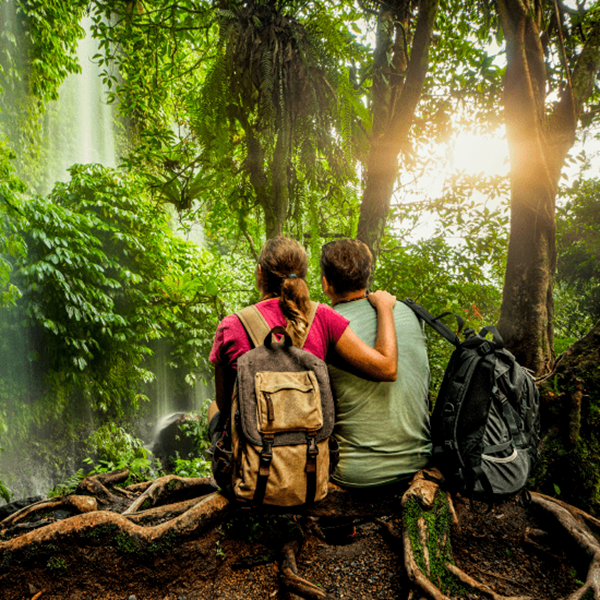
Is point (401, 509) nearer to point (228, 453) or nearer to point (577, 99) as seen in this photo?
point (228, 453)

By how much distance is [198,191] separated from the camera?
5.96 m

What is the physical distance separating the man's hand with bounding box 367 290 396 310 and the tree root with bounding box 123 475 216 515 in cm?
220

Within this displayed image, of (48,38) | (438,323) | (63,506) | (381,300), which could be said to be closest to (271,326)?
(381,300)

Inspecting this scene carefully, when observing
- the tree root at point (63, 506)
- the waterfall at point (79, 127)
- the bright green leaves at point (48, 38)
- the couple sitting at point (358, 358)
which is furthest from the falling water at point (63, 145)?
the couple sitting at point (358, 358)

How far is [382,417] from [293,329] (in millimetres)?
725

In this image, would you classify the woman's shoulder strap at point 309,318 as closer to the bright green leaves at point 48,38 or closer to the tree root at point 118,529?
the tree root at point 118,529

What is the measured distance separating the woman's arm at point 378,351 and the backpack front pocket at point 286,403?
11.7 inches

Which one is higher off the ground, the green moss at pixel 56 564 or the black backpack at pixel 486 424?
the black backpack at pixel 486 424

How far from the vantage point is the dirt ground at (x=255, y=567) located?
206 cm

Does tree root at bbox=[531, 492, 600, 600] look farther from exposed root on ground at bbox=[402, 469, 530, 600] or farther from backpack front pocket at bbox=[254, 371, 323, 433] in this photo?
backpack front pocket at bbox=[254, 371, 323, 433]

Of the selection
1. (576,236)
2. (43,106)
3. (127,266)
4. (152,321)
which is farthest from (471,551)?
(576,236)

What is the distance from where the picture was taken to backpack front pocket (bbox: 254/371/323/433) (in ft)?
5.52

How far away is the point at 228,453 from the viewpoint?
5.88 feet

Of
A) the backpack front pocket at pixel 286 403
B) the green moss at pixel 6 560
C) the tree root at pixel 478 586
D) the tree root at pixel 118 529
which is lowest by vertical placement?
the tree root at pixel 478 586
